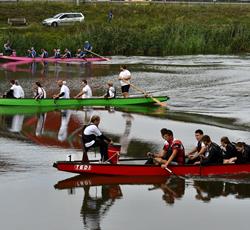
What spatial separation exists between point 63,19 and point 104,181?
52588 mm

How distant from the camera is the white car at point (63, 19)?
69.3 meters

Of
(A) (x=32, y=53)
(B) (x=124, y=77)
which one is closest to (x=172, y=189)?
(B) (x=124, y=77)

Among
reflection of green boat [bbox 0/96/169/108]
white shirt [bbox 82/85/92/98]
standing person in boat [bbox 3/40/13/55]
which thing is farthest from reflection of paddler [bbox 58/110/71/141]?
standing person in boat [bbox 3/40/13/55]

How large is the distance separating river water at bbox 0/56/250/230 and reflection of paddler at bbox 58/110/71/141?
4cm

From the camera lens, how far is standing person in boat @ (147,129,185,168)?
19.5 meters

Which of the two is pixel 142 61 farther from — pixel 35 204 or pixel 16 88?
pixel 35 204

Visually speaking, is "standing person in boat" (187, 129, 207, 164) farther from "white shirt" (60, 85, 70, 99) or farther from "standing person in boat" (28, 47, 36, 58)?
"standing person in boat" (28, 47, 36, 58)

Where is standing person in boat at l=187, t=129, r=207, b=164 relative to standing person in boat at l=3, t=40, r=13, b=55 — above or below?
above

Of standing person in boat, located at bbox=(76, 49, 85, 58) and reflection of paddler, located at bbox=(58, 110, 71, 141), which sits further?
standing person in boat, located at bbox=(76, 49, 85, 58)

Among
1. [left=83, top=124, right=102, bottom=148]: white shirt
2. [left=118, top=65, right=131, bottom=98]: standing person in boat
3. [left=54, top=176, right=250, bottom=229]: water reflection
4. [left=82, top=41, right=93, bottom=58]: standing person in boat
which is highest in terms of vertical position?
[left=83, top=124, right=102, bottom=148]: white shirt

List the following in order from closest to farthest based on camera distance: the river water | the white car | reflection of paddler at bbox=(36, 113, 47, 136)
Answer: the river water → reflection of paddler at bbox=(36, 113, 47, 136) → the white car

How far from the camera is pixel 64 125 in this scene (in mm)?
28688

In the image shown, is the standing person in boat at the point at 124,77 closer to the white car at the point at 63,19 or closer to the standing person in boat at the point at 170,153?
the standing person in boat at the point at 170,153

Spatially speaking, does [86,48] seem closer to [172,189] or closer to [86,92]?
[86,92]
